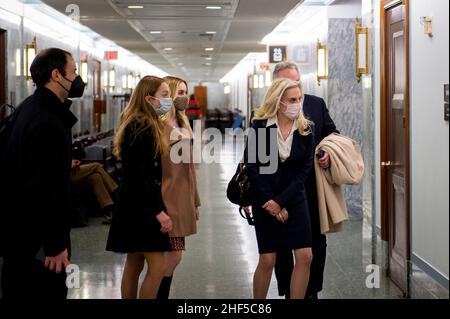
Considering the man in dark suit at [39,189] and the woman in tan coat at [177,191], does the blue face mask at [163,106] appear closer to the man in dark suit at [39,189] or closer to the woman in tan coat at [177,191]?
the woman in tan coat at [177,191]

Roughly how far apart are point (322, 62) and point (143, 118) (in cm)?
669

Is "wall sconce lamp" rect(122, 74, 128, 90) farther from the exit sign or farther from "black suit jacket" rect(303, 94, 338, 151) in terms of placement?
Answer: "black suit jacket" rect(303, 94, 338, 151)

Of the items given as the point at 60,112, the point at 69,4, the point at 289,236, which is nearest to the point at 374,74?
the point at 289,236

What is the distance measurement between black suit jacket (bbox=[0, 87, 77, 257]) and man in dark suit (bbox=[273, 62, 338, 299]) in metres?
1.93

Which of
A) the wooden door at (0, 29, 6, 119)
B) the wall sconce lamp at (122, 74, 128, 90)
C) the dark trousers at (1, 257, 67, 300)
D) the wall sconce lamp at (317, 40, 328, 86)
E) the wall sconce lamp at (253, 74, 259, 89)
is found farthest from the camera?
the wall sconce lamp at (253, 74, 259, 89)

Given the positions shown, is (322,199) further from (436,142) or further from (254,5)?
(254,5)

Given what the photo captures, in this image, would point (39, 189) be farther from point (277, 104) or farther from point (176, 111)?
point (277, 104)

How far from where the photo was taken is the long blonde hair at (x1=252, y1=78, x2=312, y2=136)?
4.66m

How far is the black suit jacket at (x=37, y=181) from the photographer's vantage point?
332 cm

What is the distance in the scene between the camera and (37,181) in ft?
10.8

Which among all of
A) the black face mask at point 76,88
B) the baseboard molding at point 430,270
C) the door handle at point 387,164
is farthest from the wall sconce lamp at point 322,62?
the black face mask at point 76,88

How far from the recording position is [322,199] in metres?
4.85

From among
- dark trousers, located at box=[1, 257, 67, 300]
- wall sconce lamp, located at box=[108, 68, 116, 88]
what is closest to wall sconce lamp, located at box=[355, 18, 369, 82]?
dark trousers, located at box=[1, 257, 67, 300]

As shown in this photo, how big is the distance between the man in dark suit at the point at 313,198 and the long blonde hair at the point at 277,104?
0.74ft
